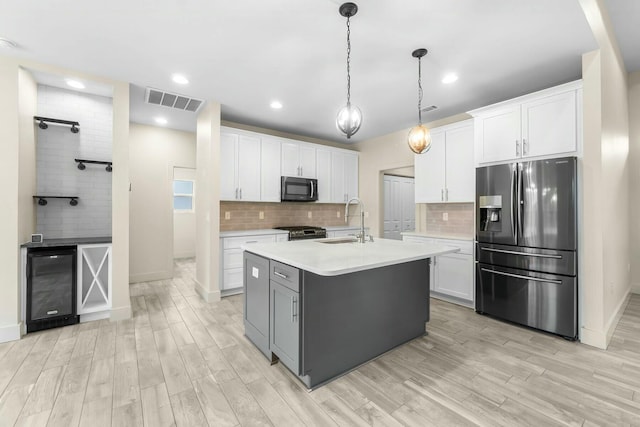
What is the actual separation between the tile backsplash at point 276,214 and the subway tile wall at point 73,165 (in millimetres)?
1651

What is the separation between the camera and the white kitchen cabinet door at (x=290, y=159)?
501 cm

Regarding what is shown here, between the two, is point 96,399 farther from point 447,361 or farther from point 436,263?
point 436,263

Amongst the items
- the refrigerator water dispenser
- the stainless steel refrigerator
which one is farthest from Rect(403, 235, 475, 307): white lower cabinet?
the refrigerator water dispenser

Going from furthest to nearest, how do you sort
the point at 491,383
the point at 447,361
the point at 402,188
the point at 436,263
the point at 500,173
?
1. the point at 402,188
2. the point at 436,263
3. the point at 500,173
4. the point at 447,361
5. the point at 491,383

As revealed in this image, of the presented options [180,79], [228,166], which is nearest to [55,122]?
[180,79]

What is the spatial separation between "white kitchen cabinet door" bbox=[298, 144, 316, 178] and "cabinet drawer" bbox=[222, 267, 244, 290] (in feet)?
6.78

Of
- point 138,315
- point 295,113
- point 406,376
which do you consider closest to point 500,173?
point 406,376

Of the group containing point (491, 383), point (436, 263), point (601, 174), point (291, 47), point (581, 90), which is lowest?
point (491, 383)

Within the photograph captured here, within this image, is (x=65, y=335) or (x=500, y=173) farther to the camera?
(x=500, y=173)

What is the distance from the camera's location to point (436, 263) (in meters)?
4.05

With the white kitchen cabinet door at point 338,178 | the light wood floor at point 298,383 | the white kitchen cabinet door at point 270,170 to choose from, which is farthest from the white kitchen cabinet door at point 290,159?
the light wood floor at point 298,383

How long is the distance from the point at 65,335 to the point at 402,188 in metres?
6.42

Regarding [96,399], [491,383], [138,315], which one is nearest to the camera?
[96,399]

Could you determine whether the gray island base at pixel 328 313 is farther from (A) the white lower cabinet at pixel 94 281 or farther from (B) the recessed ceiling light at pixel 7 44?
(B) the recessed ceiling light at pixel 7 44
